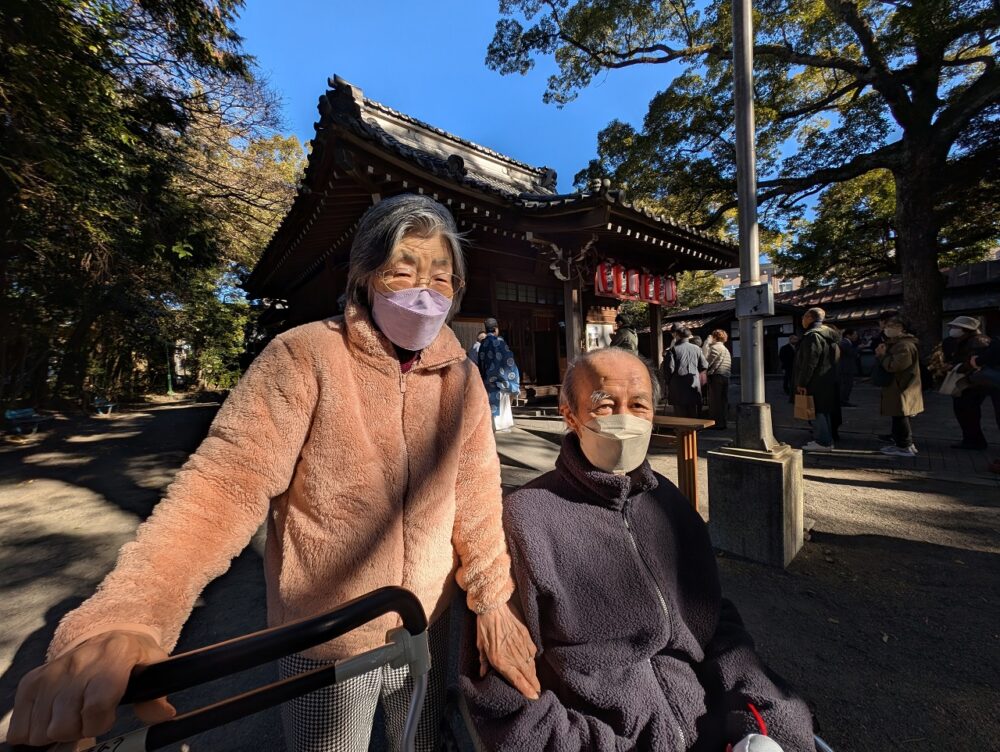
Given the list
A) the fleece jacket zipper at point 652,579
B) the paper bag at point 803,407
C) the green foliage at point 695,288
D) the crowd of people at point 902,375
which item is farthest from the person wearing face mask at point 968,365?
the green foliage at point 695,288

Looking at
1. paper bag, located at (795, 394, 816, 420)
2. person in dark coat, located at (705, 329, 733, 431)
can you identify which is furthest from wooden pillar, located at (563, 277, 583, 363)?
paper bag, located at (795, 394, 816, 420)

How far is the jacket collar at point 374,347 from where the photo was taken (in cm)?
108

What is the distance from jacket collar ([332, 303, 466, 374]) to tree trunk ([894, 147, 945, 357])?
14144mm

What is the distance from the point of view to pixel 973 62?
1013cm

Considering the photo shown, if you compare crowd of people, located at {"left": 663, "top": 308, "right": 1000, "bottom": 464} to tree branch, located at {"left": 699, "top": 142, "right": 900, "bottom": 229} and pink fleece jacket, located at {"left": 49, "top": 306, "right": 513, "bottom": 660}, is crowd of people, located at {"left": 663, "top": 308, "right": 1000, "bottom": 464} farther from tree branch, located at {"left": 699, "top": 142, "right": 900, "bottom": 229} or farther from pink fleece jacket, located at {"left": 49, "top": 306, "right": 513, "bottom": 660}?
tree branch, located at {"left": 699, "top": 142, "right": 900, "bottom": 229}

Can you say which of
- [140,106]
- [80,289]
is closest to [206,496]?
[140,106]

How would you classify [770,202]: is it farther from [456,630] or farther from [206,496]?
[206,496]

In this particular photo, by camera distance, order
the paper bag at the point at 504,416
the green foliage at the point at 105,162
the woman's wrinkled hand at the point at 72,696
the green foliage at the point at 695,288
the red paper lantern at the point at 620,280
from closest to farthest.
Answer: the woman's wrinkled hand at the point at 72,696 → the green foliage at the point at 105,162 → the paper bag at the point at 504,416 → the red paper lantern at the point at 620,280 → the green foliage at the point at 695,288

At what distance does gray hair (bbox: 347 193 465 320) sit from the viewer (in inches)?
43.7

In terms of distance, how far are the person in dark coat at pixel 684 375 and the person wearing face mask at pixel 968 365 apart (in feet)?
9.88

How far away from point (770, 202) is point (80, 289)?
18.7m

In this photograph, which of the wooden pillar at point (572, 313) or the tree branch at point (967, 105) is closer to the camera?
the wooden pillar at point (572, 313)

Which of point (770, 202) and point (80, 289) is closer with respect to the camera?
point (80, 289)

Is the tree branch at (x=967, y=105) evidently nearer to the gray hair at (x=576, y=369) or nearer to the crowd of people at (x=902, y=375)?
the crowd of people at (x=902, y=375)
